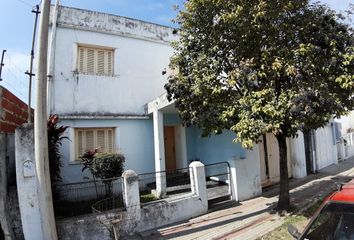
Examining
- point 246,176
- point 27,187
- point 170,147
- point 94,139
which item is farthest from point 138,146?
point 27,187

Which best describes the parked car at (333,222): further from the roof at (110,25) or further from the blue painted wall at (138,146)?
the roof at (110,25)

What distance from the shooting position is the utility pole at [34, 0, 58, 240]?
5.47 meters

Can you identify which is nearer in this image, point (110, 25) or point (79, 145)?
point (79, 145)

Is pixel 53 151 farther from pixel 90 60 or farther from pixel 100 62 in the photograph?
pixel 100 62

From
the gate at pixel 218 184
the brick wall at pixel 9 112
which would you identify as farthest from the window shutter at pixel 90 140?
the gate at pixel 218 184

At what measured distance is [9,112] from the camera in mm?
6453

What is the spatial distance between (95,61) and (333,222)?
943 centimetres

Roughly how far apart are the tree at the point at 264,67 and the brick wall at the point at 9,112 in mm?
3984

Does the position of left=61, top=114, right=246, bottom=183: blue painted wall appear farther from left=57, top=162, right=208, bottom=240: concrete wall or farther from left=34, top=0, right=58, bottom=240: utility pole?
left=34, top=0, right=58, bottom=240: utility pole

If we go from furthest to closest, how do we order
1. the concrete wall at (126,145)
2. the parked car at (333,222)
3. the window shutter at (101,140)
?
1. the window shutter at (101,140)
2. the concrete wall at (126,145)
3. the parked car at (333,222)

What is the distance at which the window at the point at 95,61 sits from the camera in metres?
10.5

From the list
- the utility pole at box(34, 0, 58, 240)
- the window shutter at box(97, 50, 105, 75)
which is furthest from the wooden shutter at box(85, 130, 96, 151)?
the utility pole at box(34, 0, 58, 240)

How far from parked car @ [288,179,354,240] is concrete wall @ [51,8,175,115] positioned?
834 centimetres

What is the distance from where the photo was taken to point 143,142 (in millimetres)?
11117
